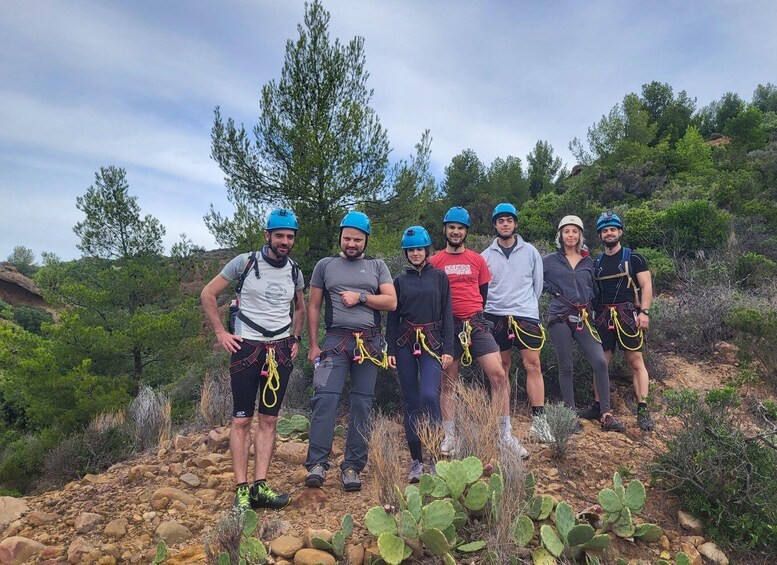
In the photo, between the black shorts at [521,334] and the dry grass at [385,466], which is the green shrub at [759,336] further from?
the dry grass at [385,466]

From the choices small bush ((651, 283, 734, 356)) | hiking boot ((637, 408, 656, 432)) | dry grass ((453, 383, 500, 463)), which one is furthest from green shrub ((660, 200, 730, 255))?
dry grass ((453, 383, 500, 463))

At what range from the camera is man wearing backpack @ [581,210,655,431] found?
417 cm

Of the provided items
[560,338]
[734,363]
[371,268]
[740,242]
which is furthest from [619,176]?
[371,268]

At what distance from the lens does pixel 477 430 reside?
9.59 ft

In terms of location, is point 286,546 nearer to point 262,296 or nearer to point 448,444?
point 448,444

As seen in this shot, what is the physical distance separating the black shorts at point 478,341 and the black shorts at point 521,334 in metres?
0.25

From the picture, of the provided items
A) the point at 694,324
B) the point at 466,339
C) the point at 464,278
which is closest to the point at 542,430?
the point at 466,339

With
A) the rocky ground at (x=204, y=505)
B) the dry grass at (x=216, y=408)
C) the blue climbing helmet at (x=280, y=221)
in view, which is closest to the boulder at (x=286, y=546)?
the rocky ground at (x=204, y=505)

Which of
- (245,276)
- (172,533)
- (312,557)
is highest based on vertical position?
(245,276)

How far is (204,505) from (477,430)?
1963mm

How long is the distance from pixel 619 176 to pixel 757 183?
6680 millimetres

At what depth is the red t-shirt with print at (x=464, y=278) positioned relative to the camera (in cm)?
374

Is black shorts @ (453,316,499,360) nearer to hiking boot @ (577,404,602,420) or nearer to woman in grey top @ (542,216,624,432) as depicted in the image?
woman in grey top @ (542,216,624,432)

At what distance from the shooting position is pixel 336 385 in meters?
3.31
